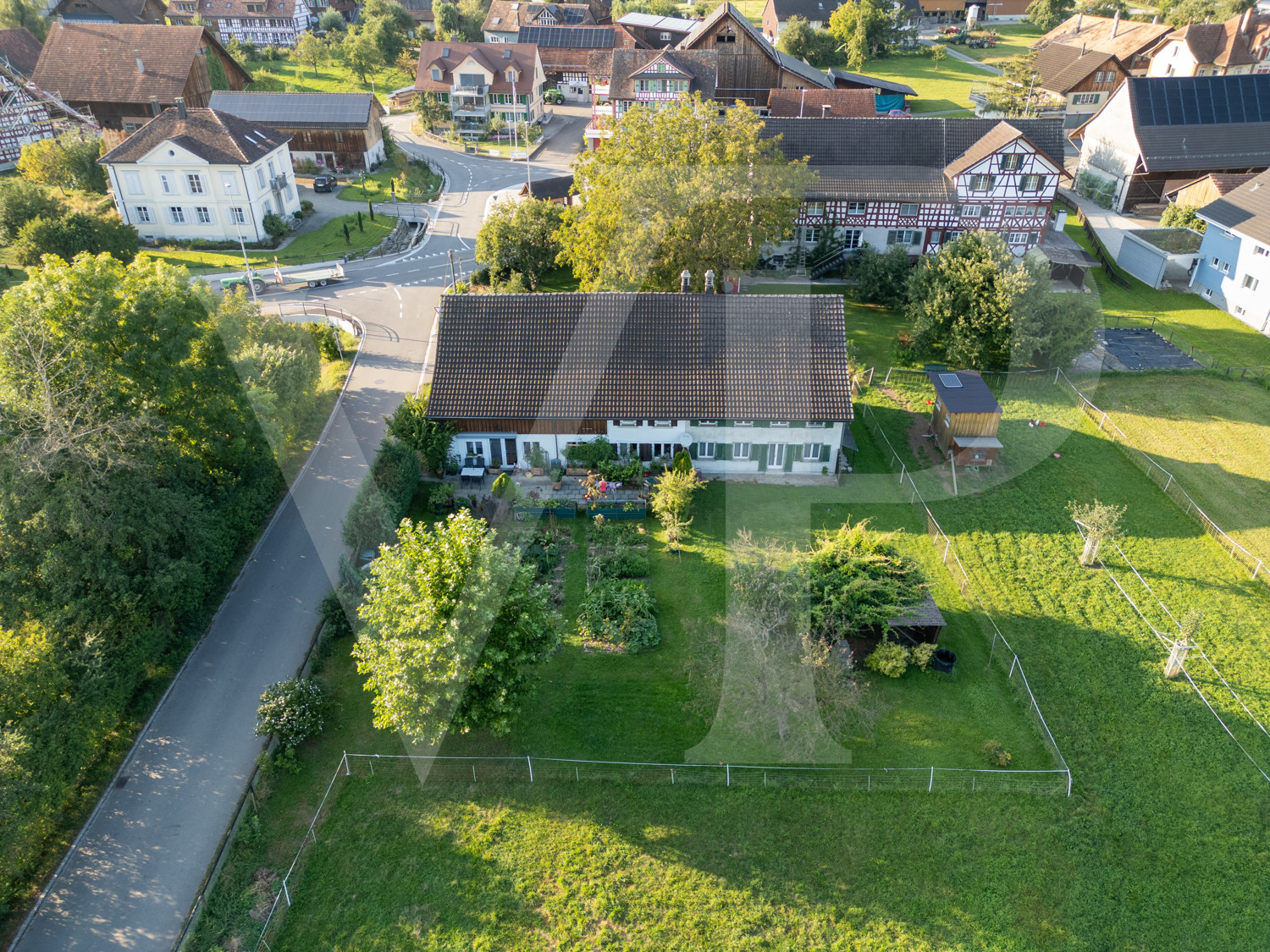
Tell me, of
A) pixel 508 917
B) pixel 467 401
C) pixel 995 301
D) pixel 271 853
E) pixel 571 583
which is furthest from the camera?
pixel 995 301

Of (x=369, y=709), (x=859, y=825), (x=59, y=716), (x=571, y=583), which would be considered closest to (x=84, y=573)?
(x=59, y=716)

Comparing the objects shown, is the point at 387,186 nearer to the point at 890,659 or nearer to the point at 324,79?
the point at 324,79

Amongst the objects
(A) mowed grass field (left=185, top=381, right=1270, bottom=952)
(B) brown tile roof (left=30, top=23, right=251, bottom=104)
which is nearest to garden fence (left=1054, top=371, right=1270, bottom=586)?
(A) mowed grass field (left=185, top=381, right=1270, bottom=952)

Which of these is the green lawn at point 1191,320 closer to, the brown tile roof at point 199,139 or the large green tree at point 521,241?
the large green tree at point 521,241

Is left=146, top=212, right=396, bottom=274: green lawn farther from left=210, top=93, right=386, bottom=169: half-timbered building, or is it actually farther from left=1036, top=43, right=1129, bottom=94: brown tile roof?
left=1036, top=43, right=1129, bottom=94: brown tile roof

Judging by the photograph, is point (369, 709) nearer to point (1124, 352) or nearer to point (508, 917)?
point (508, 917)

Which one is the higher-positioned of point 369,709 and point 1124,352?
point 1124,352

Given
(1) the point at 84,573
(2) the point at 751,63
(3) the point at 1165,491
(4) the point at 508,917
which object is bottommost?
(4) the point at 508,917

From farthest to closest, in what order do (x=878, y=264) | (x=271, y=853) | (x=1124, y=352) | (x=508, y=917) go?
(x=878, y=264) → (x=1124, y=352) → (x=271, y=853) → (x=508, y=917)
